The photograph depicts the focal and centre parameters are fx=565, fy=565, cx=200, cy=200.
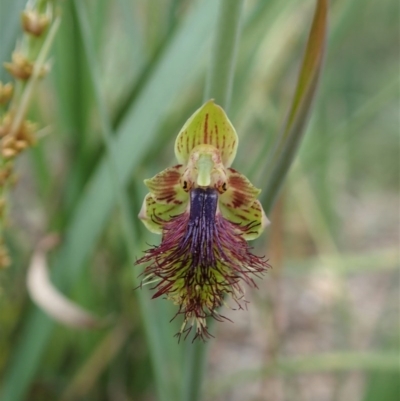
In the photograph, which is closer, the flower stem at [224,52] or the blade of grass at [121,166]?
the flower stem at [224,52]

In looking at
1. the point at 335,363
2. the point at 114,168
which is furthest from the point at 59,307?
the point at 335,363

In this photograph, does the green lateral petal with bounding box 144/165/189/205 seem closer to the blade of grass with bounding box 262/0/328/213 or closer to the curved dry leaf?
the blade of grass with bounding box 262/0/328/213

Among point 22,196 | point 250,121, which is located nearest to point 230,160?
point 250,121

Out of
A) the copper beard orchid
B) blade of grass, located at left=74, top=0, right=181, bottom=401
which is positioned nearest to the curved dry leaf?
blade of grass, located at left=74, top=0, right=181, bottom=401

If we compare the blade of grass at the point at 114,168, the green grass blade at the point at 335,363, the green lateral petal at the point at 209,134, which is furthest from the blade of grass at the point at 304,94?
the green grass blade at the point at 335,363

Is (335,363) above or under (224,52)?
under

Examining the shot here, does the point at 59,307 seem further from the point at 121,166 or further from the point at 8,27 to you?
the point at 8,27

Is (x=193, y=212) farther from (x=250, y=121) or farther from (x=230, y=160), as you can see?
(x=250, y=121)

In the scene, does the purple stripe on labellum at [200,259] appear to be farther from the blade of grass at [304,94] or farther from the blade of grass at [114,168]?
the blade of grass at [114,168]

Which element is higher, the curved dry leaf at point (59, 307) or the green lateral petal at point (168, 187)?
the green lateral petal at point (168, 187)
